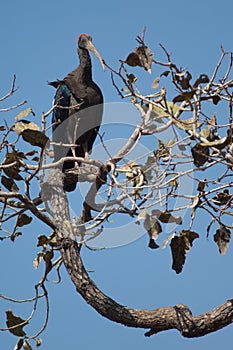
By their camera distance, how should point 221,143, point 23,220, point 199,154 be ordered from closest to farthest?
point 221,143, point 199,154, point 23,220

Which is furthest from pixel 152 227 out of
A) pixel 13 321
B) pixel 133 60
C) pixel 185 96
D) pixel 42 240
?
pixel 13 321

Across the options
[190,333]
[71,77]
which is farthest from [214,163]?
[71,77]

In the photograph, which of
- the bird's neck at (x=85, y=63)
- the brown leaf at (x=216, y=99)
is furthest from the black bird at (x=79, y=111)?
the brown leaf at (x=216, y=99)

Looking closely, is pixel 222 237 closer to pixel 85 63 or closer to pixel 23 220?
pixel 23 220

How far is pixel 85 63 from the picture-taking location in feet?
18.8

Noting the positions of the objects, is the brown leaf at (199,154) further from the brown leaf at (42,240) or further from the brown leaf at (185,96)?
the brown leaf at (42,240)

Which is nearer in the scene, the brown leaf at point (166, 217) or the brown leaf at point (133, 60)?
the brown leaf at point (133, 60)

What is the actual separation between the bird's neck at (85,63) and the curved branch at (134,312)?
187 cm

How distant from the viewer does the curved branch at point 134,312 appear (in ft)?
12.4

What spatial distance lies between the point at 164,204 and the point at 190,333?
74cm

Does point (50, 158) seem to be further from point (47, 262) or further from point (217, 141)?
point (217, 141)

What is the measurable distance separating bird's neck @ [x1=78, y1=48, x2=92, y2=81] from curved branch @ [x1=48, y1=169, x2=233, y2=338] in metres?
1.87

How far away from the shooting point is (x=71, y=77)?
18.5ft

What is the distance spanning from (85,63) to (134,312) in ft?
8.37
